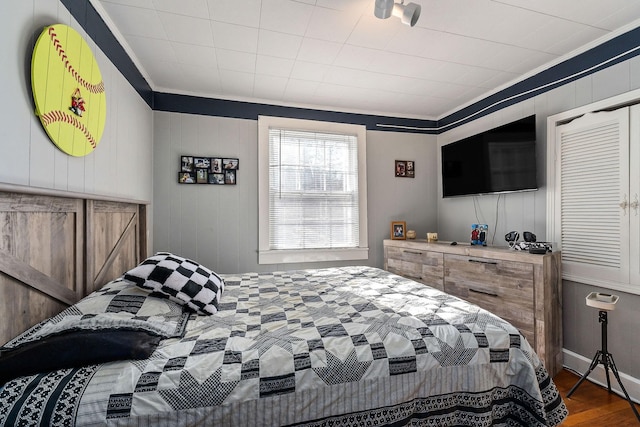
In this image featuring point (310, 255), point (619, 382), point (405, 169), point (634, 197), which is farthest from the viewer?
point (405, 169)

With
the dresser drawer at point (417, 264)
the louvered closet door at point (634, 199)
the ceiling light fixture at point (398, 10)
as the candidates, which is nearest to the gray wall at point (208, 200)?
the dresser drawer at point (417, 264)

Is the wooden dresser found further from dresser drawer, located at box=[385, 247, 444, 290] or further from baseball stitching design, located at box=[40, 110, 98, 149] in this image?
baseball stitching design, located at box=[40, 110, 98, 149]

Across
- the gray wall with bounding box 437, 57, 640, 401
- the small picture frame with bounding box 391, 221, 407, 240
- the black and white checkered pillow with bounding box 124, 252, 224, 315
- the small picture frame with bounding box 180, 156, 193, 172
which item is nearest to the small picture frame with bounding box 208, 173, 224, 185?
the small picture frame with bounding box 180, 156, 193, 172

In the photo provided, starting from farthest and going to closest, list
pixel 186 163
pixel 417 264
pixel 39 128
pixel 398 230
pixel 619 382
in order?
pixel 398 230 → pixel 417 264 → pixel 186 163 → pixel 619 382 → pixel 39 128

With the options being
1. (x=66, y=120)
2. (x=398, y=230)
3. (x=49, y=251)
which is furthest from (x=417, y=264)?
(x=66, y=120)

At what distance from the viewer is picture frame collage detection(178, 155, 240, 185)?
305cm

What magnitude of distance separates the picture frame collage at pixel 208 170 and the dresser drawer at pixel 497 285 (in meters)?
2.37

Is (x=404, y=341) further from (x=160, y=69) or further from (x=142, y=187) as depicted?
(x=160, y=69)

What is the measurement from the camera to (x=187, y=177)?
305 cm

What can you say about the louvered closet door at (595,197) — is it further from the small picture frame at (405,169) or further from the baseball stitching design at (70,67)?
the baseball stitching design at (70,67)

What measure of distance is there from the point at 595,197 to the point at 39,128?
3.45 meters

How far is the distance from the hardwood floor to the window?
2.12 metres

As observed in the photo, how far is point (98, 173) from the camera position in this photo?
1863 millimetres

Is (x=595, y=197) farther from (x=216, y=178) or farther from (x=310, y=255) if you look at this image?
(x=216, y=178)
